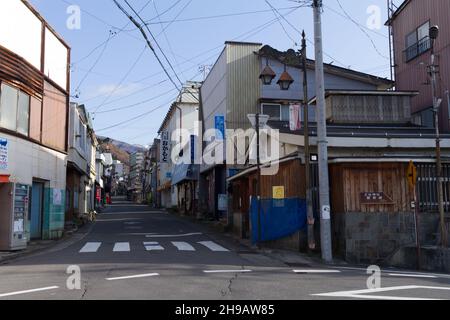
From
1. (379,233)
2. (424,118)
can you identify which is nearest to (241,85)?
(424,118)

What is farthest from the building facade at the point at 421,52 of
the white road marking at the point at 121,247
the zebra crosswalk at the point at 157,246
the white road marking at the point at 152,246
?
the white road marking at the point at 121,247

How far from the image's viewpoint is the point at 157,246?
19328 millimetres

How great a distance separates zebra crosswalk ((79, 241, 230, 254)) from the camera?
18.2m

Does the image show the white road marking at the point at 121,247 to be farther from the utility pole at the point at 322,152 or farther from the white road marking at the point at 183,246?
the utility pole at the point at 322,152

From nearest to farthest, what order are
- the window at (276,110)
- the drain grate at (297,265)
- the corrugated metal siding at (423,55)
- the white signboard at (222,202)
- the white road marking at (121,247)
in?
the drain grate at (297,265)
the white road marking at (121,247)
the corrugated metal siding at (423,55)
the white signboard at (222,202)
the window at (276,110)

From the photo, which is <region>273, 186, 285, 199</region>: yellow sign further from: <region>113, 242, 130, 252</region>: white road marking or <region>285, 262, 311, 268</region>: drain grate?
<region>113, 242, 130, 252</region>: white road marking

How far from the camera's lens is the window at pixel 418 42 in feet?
85.4

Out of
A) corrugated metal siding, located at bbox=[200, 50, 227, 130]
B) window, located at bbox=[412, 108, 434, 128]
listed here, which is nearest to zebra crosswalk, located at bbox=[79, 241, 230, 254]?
corrugated metal siding, located at bbox=[200, 50, 227, 130]

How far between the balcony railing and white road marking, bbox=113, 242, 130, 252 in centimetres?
1776

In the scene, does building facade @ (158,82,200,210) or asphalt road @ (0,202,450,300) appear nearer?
asphalt road @ (0,202,450,300)

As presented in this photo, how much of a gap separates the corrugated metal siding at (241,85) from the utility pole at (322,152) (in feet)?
47.9
